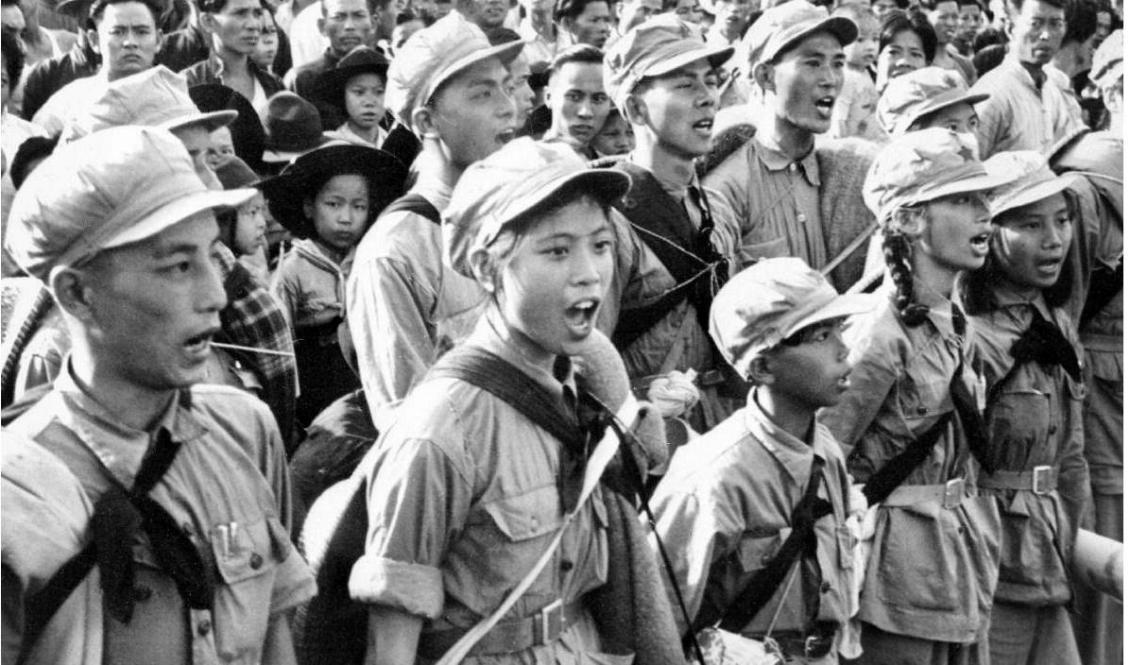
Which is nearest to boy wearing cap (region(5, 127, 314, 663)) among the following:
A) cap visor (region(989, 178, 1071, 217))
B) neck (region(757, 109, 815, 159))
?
cap visor (region(989, 178, 1071, 217))

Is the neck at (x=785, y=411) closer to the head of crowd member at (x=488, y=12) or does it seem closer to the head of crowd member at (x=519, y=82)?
the head of crowd member at (x=519, y=82)

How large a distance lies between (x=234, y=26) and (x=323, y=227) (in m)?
3.13

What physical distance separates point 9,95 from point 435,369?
6.26m

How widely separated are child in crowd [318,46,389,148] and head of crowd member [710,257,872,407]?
4521 millimetres

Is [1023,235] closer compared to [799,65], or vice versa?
[1023,235]

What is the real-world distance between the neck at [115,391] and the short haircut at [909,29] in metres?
9.74

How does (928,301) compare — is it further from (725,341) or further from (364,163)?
(364,163)

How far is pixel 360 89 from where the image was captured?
32.0 feet

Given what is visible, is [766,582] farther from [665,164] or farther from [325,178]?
[325,178]

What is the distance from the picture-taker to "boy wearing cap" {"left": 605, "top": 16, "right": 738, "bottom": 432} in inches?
262

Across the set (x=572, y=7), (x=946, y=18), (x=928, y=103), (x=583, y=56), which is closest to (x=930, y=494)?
(x=928, y=103)

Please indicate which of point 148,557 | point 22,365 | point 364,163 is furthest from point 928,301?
point 148,557

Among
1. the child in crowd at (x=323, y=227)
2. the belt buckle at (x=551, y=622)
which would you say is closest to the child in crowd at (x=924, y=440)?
the child in crowd at (x=323, y=227)

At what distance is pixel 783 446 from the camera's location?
543 cm
